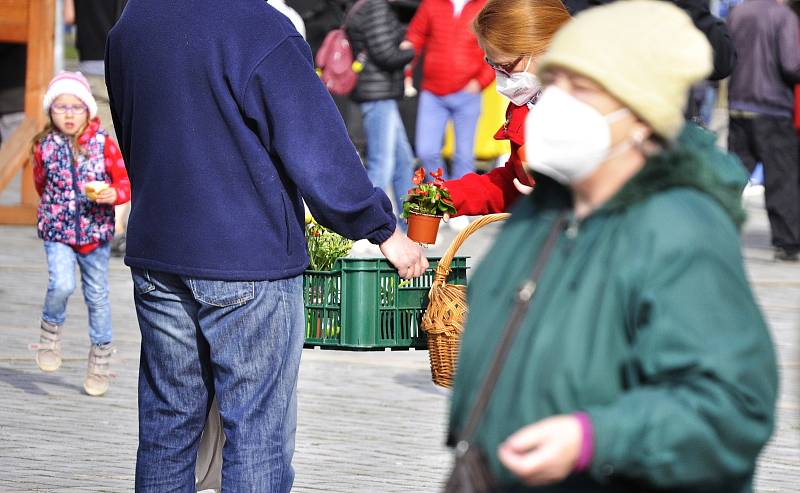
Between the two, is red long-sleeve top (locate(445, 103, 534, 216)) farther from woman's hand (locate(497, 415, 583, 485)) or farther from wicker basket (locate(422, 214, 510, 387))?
woman's hand (locate(497, 415, 583, 485))

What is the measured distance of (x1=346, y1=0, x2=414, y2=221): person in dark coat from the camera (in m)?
11.5

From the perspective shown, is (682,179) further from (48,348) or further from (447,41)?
(447,41)

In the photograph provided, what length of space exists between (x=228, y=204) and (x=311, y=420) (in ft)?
9.67

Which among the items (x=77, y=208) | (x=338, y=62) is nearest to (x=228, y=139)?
(x=77, y=208)

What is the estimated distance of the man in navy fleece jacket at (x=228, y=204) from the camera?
12.6 feet

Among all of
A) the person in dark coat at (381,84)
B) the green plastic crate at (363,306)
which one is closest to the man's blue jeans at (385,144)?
the person in dark coat at (381,84)

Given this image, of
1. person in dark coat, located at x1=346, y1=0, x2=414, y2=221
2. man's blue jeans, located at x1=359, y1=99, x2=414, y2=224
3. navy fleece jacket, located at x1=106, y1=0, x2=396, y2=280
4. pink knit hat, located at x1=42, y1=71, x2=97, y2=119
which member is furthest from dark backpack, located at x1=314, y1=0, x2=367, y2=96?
navy fleece jacket, located at x1=106, y1=0, x2=396, y2=280

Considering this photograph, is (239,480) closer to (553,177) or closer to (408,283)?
(408,283)

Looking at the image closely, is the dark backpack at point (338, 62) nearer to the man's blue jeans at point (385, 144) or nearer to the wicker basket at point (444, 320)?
the man's blue jeans at point (385, 144)

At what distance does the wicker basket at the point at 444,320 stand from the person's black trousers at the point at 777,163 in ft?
26.2

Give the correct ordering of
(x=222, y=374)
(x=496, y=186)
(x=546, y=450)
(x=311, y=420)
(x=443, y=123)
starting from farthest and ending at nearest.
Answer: (x=443, y=123), (x=311, y=420), (x=496, y=186), (x=222, y=374), (x=546, y=450)

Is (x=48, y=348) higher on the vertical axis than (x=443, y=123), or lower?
higher

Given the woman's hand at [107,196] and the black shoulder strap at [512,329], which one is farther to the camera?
the woman's hand at [107,196]

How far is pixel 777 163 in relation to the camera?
12102 millimetres
